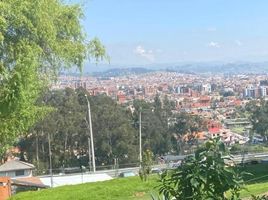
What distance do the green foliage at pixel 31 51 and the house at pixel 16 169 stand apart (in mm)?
26982

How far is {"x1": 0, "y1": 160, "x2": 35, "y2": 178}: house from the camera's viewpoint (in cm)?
3825

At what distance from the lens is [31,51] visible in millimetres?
10055

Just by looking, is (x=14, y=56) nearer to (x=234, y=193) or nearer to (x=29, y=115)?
(x=29, y=115)

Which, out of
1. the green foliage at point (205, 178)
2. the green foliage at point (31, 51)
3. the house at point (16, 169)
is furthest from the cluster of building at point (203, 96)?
the green foliage at point (205, 178)

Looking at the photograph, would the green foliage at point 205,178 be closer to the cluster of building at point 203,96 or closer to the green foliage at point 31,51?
the green foliage at point 31,51

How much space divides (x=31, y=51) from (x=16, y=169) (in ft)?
96.9

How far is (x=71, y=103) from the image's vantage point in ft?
151

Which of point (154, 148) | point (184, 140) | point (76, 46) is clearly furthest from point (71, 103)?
point (76, 46)

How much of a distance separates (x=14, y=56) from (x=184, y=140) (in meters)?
46.1

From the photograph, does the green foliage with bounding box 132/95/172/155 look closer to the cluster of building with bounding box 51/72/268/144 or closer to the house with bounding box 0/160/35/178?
→ the cluster of building with bounding box 51/72/268/144

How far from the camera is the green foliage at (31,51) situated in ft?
31.4

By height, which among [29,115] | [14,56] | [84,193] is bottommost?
[84,193]

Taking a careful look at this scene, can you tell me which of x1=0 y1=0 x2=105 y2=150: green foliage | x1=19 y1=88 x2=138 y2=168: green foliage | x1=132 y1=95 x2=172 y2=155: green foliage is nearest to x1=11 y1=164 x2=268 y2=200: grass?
x1=0 y1=0 x2=105 y2=150: green foliage

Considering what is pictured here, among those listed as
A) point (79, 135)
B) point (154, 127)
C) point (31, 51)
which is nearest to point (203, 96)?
point (154, 127)
